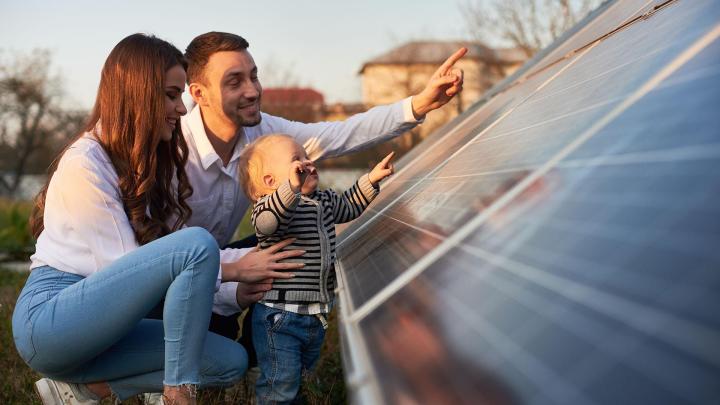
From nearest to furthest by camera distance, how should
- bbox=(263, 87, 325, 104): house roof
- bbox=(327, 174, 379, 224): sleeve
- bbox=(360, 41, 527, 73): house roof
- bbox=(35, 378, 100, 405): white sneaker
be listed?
1. bbox=(35, 378, 100, 405): white sneaker
2. bbox=(327, 174, 379, 224): sleeve
3. bbox=(263, 87, 325, 104): house roof
4. bbox=(360, 41, 527, 73): house roof

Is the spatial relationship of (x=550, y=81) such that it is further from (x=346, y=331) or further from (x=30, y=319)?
(x=30, y=319)

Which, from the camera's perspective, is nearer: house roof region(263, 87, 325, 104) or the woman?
the woman

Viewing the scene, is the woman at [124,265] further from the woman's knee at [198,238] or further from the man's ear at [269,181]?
the man's ear at [269,181]

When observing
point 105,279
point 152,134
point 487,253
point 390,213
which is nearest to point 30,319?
point 105,279

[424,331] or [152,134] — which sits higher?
[152,134]

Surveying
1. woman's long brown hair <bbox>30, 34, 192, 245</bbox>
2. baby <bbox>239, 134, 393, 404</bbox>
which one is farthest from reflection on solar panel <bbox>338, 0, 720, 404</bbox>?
woman's long brown hair <bbox>30, 34, 192, 245</bbox>

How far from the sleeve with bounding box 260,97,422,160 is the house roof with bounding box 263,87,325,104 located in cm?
1905

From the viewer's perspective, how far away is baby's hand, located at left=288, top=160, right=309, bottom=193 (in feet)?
9.62

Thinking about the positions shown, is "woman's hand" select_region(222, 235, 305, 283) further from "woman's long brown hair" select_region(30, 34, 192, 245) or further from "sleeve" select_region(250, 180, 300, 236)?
"woman's long brown hair" select_region(30, 34, 192, 245)

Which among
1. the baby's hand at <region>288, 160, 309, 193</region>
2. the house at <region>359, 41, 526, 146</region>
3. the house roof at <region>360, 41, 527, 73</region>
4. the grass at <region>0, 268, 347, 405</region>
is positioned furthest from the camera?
the house roof at <region>360, 41, 527, 73</region>

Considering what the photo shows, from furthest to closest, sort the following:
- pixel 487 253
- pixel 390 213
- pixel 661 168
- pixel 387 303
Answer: pixel 390 213 < pixel 387 303 < pixel 487 253 < pixel 661 168

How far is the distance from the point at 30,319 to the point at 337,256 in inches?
48.7

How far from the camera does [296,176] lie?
9.66 ft

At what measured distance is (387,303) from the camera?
175 centimetres
